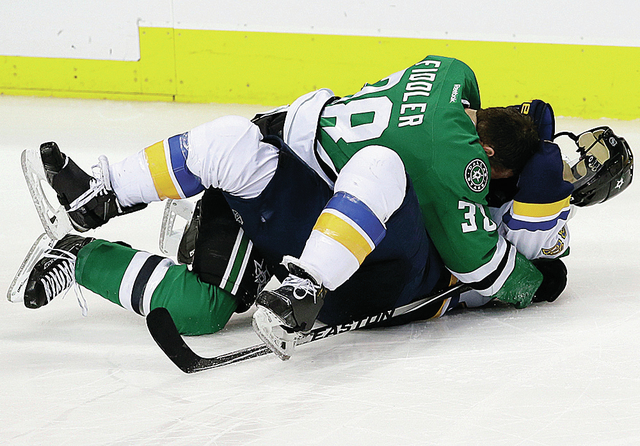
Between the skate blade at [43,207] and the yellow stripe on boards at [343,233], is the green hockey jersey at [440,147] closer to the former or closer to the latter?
the yellow stripe on boards at [343,233]

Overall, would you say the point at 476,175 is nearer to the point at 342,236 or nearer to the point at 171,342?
the point at 342,236

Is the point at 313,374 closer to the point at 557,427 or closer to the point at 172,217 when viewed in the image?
the point at 557,427

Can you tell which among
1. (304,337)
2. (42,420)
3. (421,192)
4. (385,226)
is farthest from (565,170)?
(42,420)

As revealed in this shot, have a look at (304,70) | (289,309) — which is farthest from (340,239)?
(304,70)

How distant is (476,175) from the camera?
137 centimetres

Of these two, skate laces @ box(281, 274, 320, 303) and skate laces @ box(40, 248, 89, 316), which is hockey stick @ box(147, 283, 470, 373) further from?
skate laces @ box(40, 248, 89, 316)

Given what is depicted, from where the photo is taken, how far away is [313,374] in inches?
48.1

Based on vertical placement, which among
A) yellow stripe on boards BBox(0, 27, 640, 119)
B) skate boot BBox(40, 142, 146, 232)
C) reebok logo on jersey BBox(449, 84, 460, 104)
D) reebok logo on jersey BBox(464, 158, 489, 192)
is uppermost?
reebok logo on jersey BBox(449, 84, 460, 104)

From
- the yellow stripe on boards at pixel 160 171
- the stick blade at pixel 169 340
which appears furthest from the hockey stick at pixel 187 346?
the yellow stripe on boards at pixel 160 171

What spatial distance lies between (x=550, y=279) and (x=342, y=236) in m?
0.68

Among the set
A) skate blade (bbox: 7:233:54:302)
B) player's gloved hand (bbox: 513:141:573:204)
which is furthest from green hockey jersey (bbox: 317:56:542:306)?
skate blade (bbox: 7:233:54:302)

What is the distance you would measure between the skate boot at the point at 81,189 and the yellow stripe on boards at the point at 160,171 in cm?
9

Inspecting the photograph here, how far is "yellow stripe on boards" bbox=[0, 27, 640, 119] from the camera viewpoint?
3.87 metres

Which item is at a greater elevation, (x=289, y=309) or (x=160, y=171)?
(x=160, y=171)
